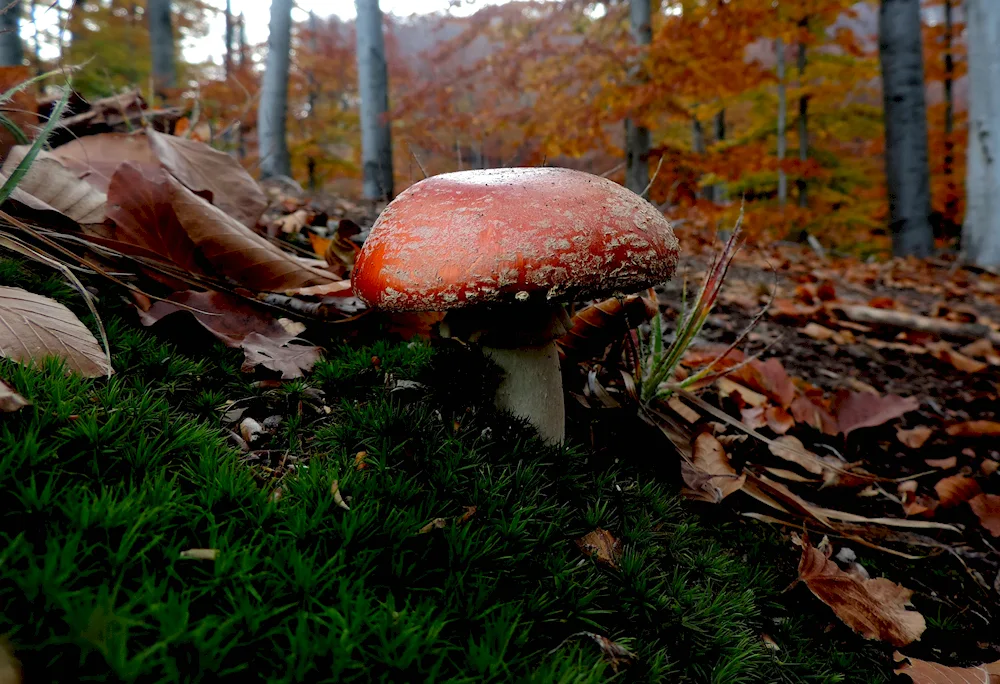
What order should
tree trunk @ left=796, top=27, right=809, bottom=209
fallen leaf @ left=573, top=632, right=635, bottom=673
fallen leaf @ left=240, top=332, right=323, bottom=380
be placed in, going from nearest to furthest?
1. fallen leaf @ left=573, top=632, right=635, bottom=673
2. fallen leaf @ left=240, top=332, right=323, bottom=380
3. tree trunk @ left=796, top=27, right=809, bottom=209

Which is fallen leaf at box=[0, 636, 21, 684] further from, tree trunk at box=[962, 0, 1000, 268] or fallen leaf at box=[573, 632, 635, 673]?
tree trunk at box=[962, 0, 1000, 268]

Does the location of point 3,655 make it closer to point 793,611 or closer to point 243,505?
point 243,505

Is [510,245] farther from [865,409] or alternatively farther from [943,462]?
[943,462]

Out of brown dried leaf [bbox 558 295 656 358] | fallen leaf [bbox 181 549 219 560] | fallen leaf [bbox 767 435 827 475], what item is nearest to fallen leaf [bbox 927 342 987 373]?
fallen leaf [bbox 767 435 827 475]

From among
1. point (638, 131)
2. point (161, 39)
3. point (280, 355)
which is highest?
point (161, 39)

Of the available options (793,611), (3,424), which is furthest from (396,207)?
(793,611)

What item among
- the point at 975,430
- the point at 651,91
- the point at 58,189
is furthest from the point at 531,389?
the point at 651,91
